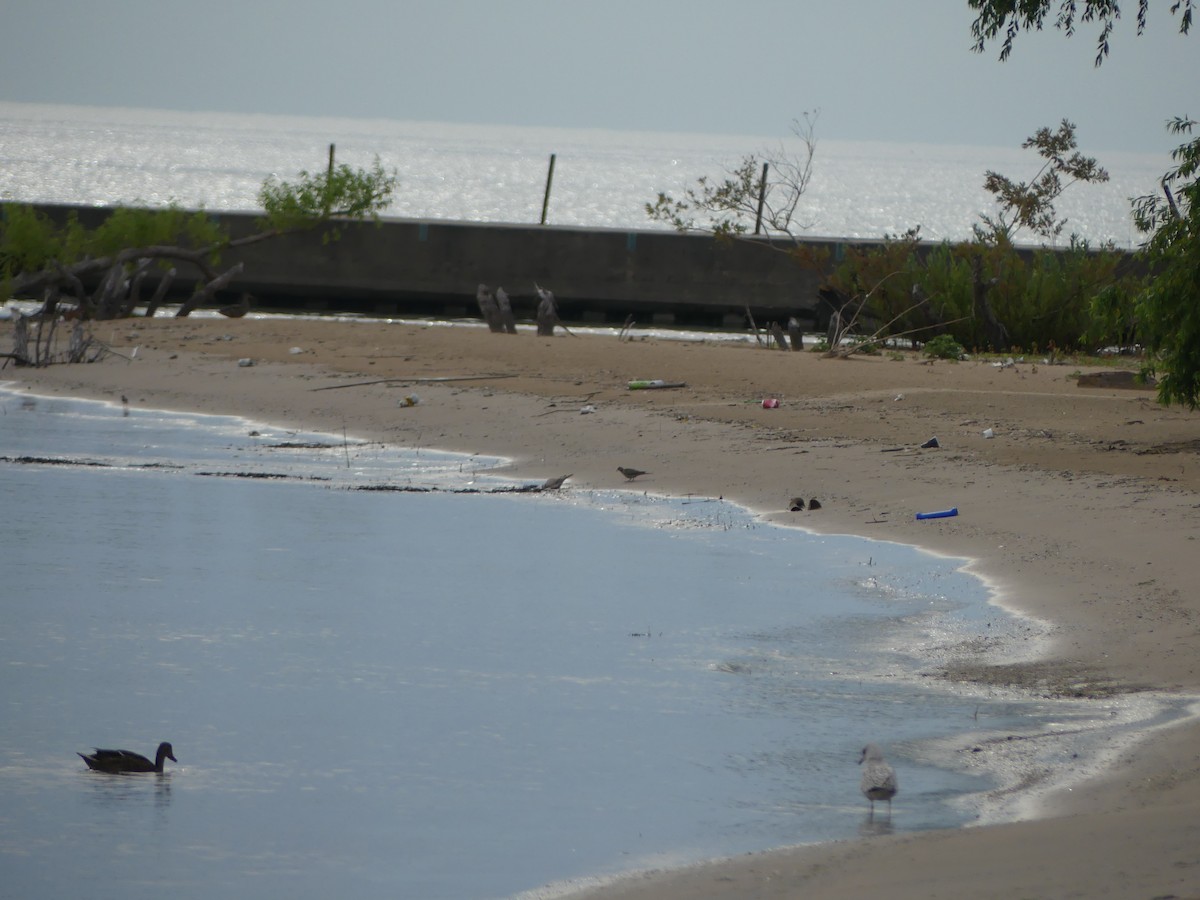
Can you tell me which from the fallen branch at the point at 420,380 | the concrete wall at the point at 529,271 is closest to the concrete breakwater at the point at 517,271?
the concrete wall at the point at 529,271

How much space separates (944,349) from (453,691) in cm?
1248

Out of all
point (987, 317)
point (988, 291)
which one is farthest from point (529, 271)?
point (987, 317)

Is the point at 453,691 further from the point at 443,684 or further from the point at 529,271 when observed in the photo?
the point at 529,271

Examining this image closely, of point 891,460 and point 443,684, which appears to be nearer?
point 443,684

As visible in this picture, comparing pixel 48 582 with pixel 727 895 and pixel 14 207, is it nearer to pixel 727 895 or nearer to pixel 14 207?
pixel 727 895

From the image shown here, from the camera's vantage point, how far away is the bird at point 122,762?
4652mm

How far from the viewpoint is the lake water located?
4199 millimetres

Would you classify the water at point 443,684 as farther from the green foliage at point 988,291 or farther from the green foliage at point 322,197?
the green foliage at point 322,197

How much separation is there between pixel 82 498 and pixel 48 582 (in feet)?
8.40

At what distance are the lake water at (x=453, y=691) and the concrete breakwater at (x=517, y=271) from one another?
1471 centimetres

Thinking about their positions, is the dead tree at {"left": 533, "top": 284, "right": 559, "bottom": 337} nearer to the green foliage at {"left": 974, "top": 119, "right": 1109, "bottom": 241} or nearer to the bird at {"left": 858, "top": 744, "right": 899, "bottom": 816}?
the green foliage at {"left": 974, "top": 119, "right": 1109, "bottom": 241}

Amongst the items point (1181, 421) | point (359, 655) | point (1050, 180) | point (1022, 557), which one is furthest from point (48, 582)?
point (1050, 180)

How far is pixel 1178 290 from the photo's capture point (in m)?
10.3

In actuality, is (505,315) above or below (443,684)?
above
